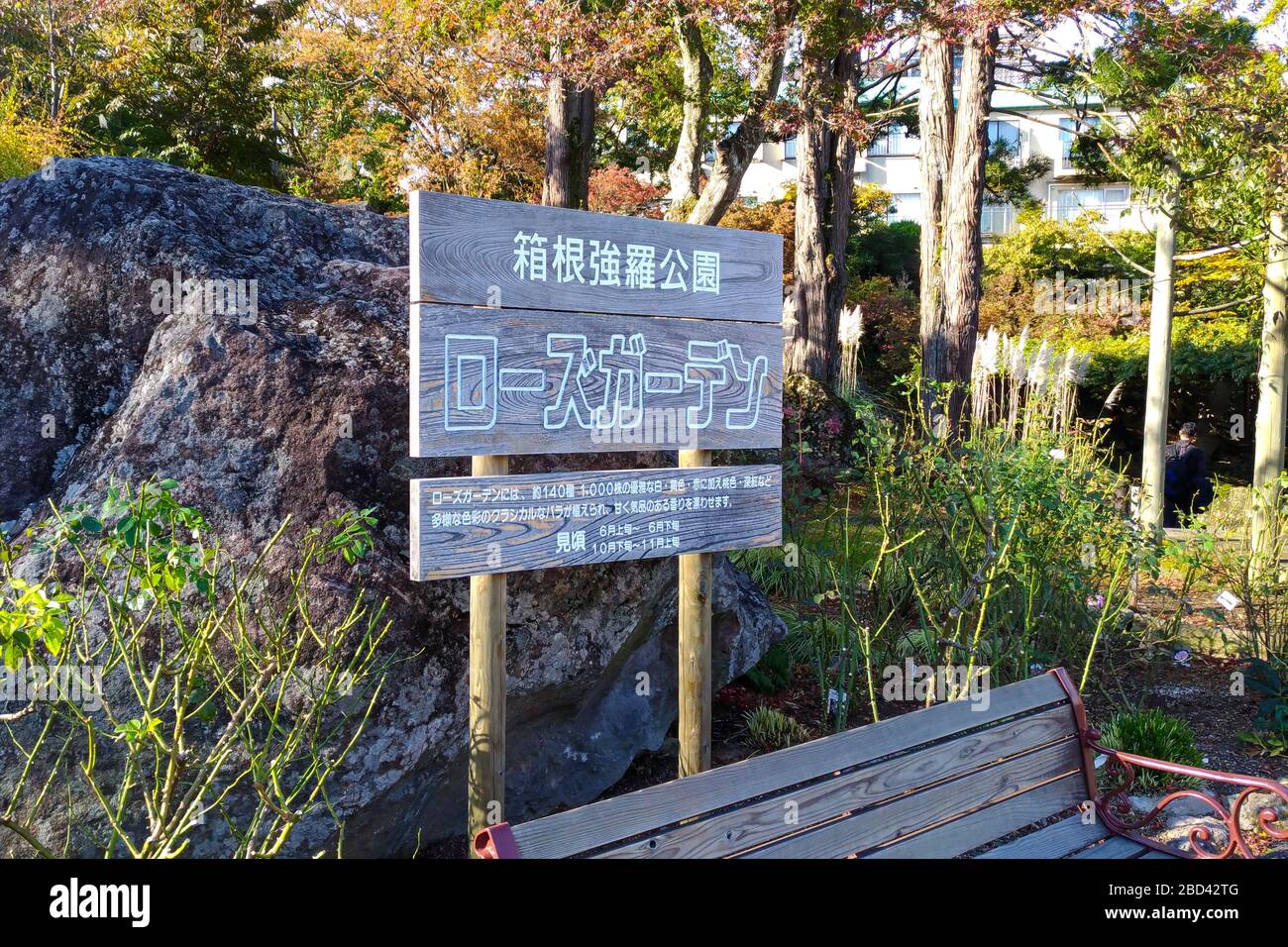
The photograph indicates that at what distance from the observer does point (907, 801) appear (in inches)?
102

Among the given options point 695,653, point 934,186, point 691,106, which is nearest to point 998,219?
point 934,186

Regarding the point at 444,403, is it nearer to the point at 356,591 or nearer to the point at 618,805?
the point at 356,591

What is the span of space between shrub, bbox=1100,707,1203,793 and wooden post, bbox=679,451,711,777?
1.55 meters

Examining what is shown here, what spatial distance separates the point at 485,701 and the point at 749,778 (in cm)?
85

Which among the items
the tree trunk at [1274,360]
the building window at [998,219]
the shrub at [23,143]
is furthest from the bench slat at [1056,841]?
the building window at [998,219]

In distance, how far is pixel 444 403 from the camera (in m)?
2.69

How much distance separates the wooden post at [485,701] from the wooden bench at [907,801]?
797 mm

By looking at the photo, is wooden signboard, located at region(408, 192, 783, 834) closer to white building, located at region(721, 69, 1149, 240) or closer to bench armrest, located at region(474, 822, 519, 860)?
bench armrest, located at region(474, 822, 519, 860)

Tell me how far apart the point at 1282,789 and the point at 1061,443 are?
303 cm

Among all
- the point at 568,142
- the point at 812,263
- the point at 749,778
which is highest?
the point at 568,142

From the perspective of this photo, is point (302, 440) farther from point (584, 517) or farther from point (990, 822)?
point (990, 822)

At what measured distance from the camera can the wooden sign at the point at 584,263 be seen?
8.80 ft

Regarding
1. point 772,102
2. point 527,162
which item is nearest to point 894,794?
point 772,102

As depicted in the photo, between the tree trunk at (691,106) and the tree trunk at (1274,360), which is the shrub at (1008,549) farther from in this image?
the tree trunk at (691,106)
